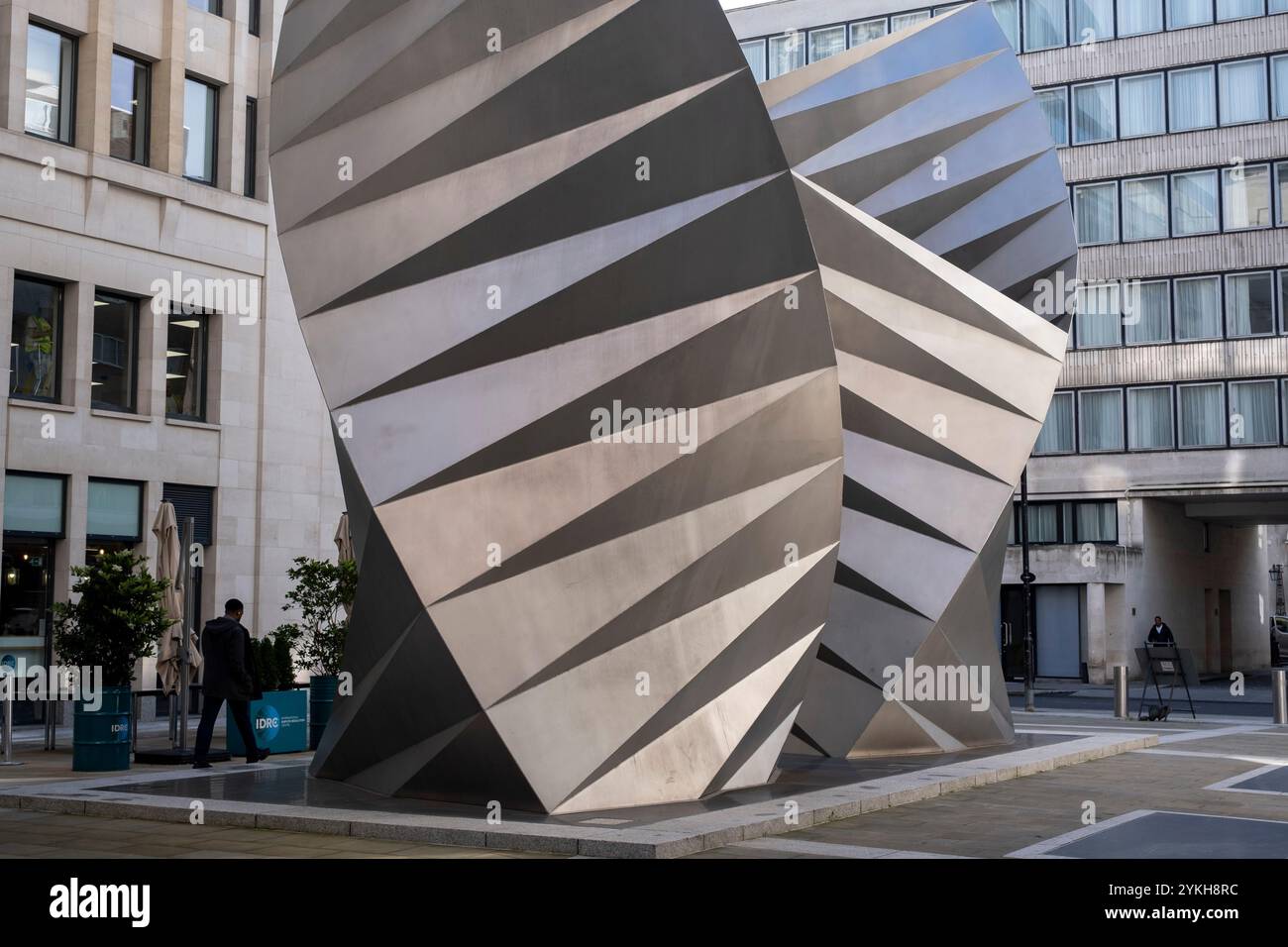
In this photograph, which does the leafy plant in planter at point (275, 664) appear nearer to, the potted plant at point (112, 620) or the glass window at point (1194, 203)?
the potted plant at point (112, 620)

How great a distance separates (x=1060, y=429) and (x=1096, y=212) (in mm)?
8531

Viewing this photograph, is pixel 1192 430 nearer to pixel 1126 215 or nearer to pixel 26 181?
pixel 1126 215

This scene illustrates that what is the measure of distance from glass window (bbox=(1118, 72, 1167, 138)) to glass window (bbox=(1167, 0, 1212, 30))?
6.46 ft

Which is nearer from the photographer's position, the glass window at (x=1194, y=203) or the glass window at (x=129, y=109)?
the glass window at (x=129, y=109)

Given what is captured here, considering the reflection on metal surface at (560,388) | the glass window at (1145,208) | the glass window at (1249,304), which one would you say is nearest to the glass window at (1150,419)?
the glass window at (1249,304)

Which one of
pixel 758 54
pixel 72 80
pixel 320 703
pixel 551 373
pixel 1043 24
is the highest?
pixel 758 54

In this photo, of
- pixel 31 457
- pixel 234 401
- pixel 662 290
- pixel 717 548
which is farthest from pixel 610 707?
pixel 234 401

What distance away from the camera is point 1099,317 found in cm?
5584

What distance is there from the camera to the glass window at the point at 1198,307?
53.7m

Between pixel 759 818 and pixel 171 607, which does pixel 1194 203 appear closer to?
pixel 171 607

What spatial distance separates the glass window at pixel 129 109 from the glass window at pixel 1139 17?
1506 inches

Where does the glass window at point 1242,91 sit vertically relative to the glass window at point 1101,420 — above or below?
above

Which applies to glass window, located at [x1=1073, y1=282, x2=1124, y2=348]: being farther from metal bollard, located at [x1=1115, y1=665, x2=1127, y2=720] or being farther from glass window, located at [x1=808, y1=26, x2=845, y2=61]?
metal bollard, located at [x1=1115, y1=665, x2=1127, y2=720]

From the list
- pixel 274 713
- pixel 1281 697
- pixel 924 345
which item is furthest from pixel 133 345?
pixel 1281 697
